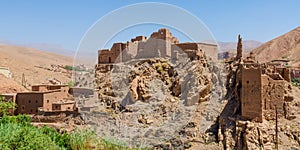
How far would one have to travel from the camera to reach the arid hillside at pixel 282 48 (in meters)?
70.6

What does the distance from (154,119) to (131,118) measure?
4.54 feet

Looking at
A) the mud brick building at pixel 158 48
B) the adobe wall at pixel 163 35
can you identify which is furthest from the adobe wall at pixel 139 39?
the adobe wall at pixel 163 35

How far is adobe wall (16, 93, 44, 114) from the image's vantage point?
67.2 feet

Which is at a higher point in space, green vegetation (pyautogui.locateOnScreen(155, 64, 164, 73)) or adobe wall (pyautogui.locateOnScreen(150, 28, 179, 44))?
adobe wall (pyautogui.locateOnScreen(150, 28, 179, 44))

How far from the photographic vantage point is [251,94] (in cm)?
1594

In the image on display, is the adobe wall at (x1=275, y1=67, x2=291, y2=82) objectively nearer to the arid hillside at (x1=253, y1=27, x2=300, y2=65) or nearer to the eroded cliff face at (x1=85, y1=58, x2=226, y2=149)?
the eroded cliff face at (x1=85, y1=58, x2=226, y2=149)

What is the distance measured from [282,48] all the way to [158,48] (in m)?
62.0

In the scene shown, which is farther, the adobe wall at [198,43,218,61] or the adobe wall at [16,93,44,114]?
the adobe wall at [198,43,218,61]

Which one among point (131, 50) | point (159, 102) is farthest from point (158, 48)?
point (159, 102)

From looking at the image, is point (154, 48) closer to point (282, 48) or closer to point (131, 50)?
point (131, 50)

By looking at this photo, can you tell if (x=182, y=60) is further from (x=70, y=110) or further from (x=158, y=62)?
(x=70, y=110)

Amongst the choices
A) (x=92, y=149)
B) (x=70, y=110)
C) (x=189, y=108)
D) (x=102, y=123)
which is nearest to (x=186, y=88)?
(x=189, y=108)

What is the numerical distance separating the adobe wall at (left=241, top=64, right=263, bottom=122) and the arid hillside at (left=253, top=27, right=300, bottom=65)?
182ft

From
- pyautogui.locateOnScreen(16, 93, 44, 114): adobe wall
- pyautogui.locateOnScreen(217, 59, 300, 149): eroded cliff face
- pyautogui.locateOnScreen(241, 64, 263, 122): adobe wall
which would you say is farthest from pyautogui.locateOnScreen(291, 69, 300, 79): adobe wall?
pyautogui.locateOnScreen(16, 93, 44, 114): adobe wall
